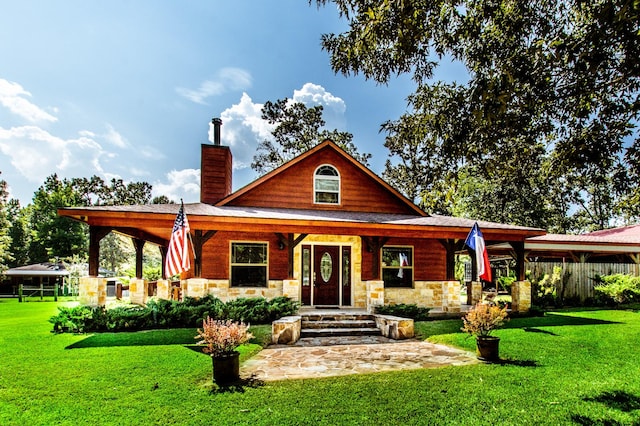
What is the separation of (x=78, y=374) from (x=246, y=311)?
181 inches

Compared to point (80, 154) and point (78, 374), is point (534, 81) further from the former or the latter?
point (80, 154)

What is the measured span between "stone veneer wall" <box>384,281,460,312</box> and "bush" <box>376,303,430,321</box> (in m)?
1.50

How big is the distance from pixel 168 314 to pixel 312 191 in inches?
256

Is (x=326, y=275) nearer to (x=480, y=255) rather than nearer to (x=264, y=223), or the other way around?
(x=264, y=223)

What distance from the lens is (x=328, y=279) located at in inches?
508

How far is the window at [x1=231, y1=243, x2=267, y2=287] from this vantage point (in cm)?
1253

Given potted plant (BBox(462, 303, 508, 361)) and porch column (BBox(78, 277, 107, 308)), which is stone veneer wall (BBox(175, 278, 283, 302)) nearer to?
porch column (BBox(78, 277, 107, 308))

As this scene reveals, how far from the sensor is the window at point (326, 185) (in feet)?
46.5

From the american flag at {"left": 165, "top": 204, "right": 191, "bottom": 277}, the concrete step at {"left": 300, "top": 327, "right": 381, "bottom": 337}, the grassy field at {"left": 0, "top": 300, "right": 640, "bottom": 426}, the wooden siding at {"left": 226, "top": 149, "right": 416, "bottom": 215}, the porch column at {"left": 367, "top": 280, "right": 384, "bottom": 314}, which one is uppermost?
the wooden siding at {"left": 226, "top": 149, "right": 416, "bottom": 215}

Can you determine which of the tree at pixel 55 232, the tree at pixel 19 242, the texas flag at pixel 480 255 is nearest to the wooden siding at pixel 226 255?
the texas flag at pixel 480 255

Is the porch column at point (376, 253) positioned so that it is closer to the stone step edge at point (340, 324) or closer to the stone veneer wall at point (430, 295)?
the stone step edge at point (340, 324)

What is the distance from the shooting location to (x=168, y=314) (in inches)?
385

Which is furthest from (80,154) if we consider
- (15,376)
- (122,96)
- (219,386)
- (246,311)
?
(219,386)

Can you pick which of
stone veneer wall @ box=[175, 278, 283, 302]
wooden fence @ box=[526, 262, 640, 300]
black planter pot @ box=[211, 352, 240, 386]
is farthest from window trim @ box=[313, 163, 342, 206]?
black planter pot @ box=[211, 352, 240, 386]
